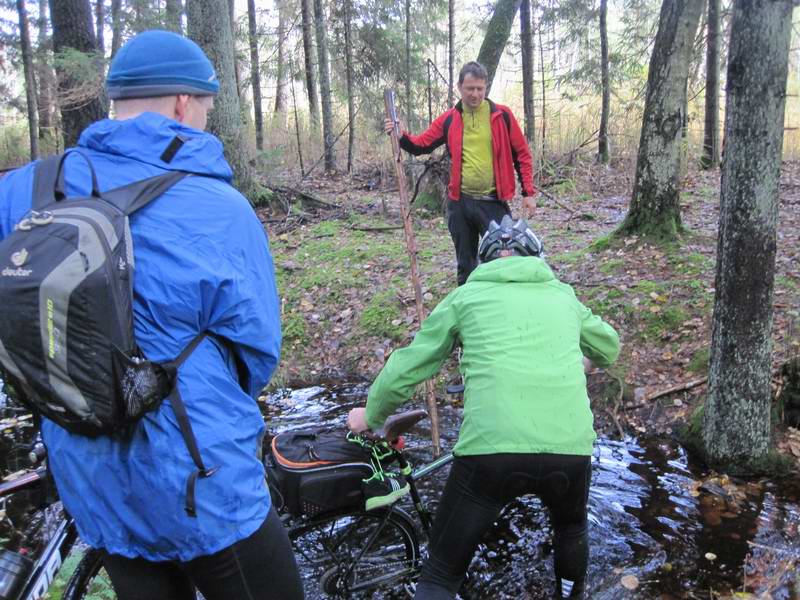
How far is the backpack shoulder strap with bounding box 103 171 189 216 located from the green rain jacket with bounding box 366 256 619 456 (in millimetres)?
1469

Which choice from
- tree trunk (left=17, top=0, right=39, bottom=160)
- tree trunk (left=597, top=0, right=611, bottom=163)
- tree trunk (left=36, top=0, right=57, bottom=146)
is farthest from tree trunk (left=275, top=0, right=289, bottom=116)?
tree trunk (left=597, top=0, right=611, bottom=163)

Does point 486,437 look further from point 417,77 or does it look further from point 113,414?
point 417,77

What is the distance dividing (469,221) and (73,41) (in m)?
9.16

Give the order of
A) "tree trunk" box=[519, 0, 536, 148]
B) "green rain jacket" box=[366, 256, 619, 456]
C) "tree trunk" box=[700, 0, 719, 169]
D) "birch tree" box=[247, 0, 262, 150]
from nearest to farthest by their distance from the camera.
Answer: "green rain jacket" box=[366, 256, 619, 456], "tree trunk" box=[700, 0, 719, 169], "tree trunk" box=[519, 0, 536, 148], "birch tree" box=[247, 0, 262, 150]

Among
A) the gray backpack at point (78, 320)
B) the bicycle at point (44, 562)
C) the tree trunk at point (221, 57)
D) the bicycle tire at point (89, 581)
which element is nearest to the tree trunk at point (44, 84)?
the tree trunk at point (221, 57)

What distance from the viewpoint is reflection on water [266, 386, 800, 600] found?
370cm

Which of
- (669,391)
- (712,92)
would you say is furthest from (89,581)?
(712,92)

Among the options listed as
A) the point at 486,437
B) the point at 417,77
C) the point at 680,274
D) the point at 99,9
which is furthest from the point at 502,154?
the point at 99,9

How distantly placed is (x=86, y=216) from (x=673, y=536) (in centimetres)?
407

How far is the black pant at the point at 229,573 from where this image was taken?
182 centimetres

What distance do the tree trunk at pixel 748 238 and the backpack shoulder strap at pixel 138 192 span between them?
404cm

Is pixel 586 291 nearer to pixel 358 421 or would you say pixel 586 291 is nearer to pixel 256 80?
pixel 358 421

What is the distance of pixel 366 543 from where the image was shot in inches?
141

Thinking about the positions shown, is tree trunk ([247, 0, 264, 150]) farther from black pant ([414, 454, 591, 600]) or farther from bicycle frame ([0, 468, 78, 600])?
black pant ([414, 454, 591, 600])
